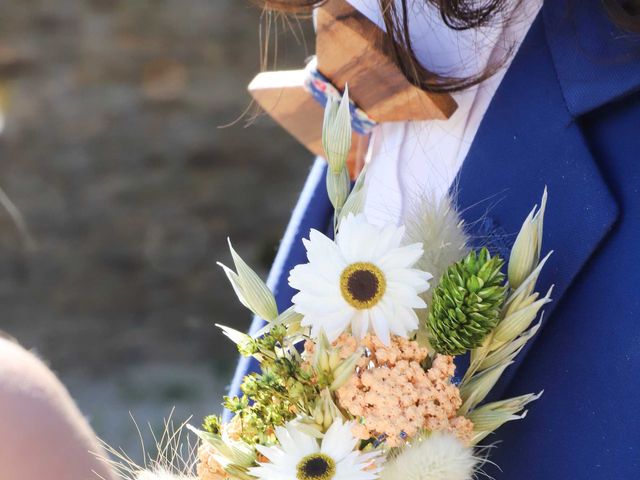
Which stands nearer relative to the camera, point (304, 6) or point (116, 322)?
point (304, 6)

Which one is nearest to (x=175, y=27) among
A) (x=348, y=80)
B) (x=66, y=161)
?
(x=66, y=161)

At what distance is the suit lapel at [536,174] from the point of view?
808 millimetres

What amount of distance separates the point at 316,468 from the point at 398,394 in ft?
0.26

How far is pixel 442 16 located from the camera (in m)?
0.89

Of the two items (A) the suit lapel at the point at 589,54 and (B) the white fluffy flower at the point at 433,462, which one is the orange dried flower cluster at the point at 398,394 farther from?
(A) the suit lapel at the point at 589,54

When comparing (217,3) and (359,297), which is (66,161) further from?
(359,297)

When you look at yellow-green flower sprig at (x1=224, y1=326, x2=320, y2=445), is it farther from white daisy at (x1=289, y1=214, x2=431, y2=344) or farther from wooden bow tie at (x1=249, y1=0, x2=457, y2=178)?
wooden bow tie at (x1=249, y1=0, x2=457, y2=178)

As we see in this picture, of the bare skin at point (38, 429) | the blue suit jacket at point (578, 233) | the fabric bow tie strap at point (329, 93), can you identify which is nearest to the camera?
the blue suit jacket at point (578, 233)

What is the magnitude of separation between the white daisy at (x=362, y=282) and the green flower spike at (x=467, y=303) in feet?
0.06

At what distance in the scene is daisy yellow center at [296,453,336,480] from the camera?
668 mm

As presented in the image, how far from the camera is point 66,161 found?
3.74 m

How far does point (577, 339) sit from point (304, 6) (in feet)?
1.42

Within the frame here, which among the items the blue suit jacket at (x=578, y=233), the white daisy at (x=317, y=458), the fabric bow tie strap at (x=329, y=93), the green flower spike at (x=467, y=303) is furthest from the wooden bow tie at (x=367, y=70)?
the white daisy at (x=317, y=458)

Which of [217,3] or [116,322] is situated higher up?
[217,3]
